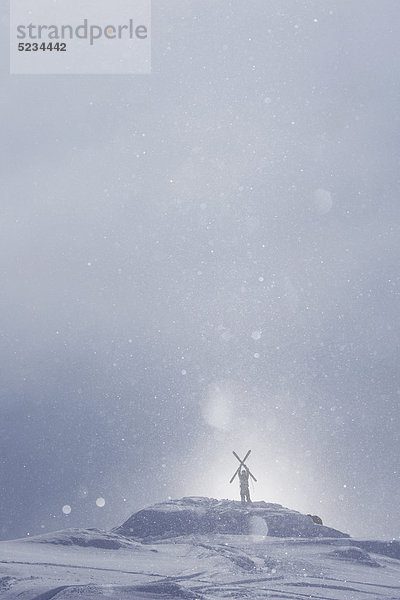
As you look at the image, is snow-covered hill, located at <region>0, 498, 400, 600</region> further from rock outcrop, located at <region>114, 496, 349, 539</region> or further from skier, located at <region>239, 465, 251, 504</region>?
skier, located at <region>239, 465, 251, 504</region>

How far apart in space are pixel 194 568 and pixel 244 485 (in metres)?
40.2

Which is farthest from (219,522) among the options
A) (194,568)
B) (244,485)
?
(194,568)

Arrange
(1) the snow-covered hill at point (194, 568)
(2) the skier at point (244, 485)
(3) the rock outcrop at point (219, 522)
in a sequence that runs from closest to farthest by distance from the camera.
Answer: (1) the snow-covered hill at point (194, 568) → (3) the rock outcrop at point (219, 522) → (2) the skier at point (244, 485)

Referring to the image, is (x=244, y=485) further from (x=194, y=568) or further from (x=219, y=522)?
(x=194, y=568)

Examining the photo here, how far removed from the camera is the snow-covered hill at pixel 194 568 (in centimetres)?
1941

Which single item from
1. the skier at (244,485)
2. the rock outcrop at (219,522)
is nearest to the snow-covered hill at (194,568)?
the rock outcrop at (219,522)

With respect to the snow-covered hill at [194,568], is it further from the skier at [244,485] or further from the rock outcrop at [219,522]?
the skier at [244,485]

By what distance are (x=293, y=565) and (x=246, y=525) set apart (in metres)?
24.4

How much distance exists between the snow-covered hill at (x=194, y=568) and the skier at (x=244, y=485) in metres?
15.4

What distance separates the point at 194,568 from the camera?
26578 mm

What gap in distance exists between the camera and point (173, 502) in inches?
2375

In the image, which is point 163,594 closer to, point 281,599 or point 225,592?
point 225,592

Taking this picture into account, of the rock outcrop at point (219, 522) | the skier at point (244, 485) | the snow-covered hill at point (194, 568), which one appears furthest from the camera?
the skier at point (244, 485)

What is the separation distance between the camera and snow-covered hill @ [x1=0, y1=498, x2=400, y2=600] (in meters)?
19.4
